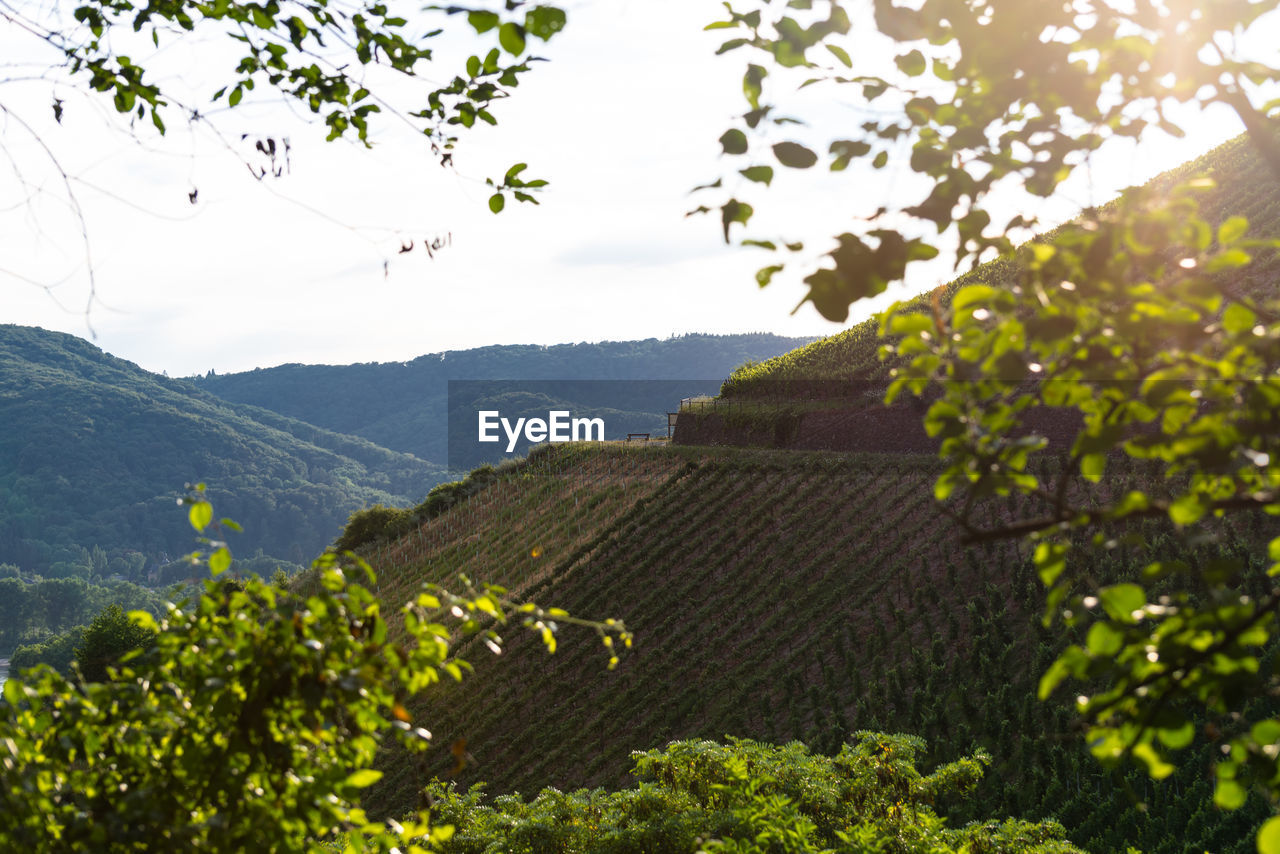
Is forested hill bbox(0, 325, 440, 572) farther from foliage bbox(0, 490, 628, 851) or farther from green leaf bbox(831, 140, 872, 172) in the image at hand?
green leaf bbox(831, 140, 872, 172)

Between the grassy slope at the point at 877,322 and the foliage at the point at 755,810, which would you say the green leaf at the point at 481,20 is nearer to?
the foliage at the point at 755,810

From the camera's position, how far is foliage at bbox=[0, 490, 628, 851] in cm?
219

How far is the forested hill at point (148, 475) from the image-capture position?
12688cm

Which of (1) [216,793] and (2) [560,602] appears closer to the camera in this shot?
(1) [216,793]

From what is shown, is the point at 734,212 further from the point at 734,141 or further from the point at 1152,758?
the point at 1152,758

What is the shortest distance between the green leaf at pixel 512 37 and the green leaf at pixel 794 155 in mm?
660

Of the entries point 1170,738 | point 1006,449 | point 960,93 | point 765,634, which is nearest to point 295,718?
point 1006,449

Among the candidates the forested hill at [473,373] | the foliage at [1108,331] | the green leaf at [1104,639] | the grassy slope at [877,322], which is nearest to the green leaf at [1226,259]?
the foliage at [1108,331]

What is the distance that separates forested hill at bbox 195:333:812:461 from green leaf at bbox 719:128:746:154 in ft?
413

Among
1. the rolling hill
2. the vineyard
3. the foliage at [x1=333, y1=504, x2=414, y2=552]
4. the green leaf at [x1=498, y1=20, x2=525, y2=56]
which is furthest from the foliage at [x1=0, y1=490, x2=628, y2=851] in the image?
the foliage at [x1=333, y1=504, x2=414, y2=552]

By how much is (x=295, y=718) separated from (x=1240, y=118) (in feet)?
9.25

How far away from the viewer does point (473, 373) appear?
562 ft

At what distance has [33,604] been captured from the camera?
10031 cm

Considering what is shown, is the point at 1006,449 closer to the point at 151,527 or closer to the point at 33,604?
the point at 33,604
